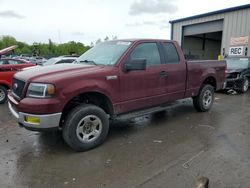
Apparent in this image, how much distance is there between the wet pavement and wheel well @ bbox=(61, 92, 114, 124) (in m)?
0.65

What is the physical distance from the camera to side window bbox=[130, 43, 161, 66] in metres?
4.68

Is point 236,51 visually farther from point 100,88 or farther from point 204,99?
point 100,88

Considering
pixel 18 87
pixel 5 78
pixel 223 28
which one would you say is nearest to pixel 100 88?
pixel 18 87

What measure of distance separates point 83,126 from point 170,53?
2743mm

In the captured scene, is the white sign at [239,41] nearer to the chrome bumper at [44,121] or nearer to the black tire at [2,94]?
the black tire at [2,94]

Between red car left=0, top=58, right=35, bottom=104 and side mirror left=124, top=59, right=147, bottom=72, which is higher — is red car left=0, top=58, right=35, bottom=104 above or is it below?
below

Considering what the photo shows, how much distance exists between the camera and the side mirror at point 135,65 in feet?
13.8

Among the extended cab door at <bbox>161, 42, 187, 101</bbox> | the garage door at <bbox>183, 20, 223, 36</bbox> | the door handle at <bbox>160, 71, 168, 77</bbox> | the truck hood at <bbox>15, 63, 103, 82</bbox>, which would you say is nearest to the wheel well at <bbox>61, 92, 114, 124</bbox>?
the truck hood at <bbox>15, 63, 103, 82</bbox>

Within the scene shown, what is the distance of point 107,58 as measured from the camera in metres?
4.60

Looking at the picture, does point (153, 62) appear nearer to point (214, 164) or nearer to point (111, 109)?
point (111, 109)

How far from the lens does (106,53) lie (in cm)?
480

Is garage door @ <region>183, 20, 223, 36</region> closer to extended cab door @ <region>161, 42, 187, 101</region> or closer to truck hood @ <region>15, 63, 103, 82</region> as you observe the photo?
extended cab door @ <region>161, 42, 187, 101</region>

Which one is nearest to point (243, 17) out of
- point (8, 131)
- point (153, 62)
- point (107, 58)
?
point (153, 62)

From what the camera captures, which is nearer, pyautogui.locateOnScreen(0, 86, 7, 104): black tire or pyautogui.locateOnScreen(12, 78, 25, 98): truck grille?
pyautogui.locateOnScreen(12, 78, 25, 98): truck grille
